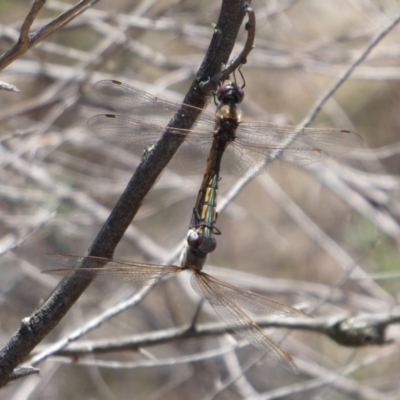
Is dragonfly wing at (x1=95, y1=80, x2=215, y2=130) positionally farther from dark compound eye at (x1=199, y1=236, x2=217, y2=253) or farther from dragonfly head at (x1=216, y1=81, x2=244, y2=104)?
dark compound eye at (x1=199, y1=236, x2=217, y2=253)

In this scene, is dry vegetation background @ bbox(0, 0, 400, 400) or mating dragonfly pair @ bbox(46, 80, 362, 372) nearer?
mating dragonfly pair @ bbox(46, 80, 362, 372)

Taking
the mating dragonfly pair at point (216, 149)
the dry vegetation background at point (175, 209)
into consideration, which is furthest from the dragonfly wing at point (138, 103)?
the dry vegetation background at point (175, 209)

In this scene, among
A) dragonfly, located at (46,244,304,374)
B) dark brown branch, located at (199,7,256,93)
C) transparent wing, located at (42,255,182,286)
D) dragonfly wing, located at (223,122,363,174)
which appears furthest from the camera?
dragonfly wing, located at (223,122,363,174)

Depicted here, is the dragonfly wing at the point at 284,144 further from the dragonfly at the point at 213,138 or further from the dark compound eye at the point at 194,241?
the dark compound eye at the point at 194,241

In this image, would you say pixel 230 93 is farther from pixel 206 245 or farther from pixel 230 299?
pixel 230 299

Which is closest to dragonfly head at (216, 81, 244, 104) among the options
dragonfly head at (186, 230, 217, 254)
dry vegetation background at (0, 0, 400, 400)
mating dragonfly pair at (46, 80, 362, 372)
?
mating dragonfly pair at (46, 80, 362, 372)

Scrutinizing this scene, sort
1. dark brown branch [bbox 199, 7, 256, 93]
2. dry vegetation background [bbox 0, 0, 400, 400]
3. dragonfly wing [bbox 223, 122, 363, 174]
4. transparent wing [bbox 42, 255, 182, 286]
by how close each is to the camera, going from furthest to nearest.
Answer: dry vegetation background [bbox 0, 0, 400, 400] → dragonfly wing [bbox 223, 122, 363, 174] → transparent wing [bbox 42, 255, 182, 286] → dark brown branch [bbox 199, 7, 256, 93]

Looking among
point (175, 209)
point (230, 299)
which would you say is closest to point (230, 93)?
point (230, 299)
